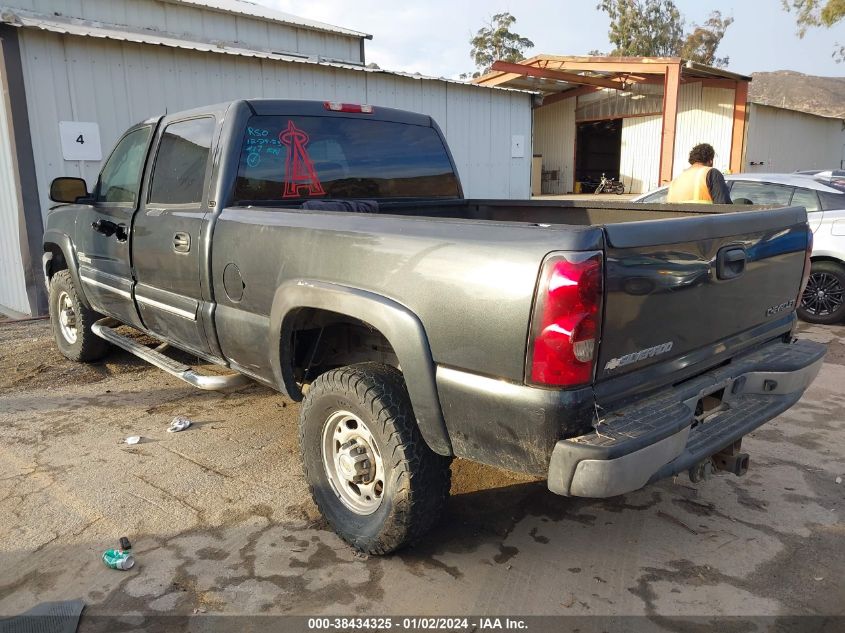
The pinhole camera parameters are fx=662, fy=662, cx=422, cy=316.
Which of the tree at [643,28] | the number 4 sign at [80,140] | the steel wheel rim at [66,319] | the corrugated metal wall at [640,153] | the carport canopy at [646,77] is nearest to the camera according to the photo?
the steel wheel rim at [66,319]

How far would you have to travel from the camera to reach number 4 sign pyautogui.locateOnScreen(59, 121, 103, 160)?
7.66 metres

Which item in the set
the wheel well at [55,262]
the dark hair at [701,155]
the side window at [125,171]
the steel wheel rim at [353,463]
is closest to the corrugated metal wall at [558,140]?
the dark hair at [701,155]

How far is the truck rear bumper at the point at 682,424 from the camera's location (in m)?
2.17

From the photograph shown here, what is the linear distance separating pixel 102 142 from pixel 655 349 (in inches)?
299

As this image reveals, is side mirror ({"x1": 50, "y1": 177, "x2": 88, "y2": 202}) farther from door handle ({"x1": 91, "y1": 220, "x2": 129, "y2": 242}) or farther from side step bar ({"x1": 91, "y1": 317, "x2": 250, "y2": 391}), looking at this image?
side step bar ({"x1": 91, "y1": 317, "x2": 250, "y2": 391})

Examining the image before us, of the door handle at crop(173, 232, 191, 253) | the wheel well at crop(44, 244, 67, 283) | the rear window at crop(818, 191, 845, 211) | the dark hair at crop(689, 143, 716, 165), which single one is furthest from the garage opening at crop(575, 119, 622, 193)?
the door handle at crop(173, 232, 191, 253)

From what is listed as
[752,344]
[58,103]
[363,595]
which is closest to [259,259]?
→ [363,595]

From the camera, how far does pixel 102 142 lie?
798 cm

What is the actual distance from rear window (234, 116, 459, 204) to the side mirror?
191cm

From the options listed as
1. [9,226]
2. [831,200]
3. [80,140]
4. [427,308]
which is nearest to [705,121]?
[831,200]

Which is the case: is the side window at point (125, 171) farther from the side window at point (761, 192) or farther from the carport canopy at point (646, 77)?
the carport canopy at point (646, 77)

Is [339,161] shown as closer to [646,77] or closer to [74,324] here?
[74,324]

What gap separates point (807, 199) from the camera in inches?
284

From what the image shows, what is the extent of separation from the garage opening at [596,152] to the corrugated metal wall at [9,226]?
2369 centimetres
